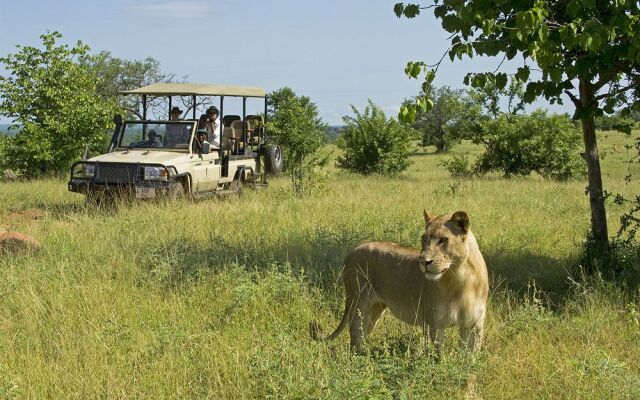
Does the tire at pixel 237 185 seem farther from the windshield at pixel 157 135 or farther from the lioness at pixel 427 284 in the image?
the lioness at pixel 427 284

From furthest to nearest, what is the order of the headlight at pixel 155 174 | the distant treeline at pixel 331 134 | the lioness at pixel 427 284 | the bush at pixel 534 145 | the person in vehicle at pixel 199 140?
the distant treeline at pixel 331 134
the bush at pixel 534 145
the person in vehicle at pixel 199 140
the headlight at pixel 155 174
the lioness at pixel 427 284

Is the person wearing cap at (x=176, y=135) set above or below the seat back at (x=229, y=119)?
below

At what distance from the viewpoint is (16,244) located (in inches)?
320

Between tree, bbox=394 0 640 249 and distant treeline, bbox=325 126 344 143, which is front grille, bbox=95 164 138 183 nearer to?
tree, bbox=394 0 640 249

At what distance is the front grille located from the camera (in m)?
12.3

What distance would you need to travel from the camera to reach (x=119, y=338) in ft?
16.9

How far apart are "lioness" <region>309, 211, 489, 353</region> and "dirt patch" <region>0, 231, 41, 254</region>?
4.29 m

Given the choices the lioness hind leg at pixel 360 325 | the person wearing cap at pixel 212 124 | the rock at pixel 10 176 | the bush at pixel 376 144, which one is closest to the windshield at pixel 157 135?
the person wearing cap at pixel 212 124

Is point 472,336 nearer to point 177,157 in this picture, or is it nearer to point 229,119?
point 177,157

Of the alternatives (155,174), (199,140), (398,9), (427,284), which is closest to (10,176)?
(199,140)

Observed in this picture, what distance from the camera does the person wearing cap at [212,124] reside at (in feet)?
46.4

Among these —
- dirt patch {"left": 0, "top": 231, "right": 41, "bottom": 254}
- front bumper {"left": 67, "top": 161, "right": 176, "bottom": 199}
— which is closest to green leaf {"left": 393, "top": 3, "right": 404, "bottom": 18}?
dirt patch {"left": 0, "top": 231, "right": 41, "bottom": 254}

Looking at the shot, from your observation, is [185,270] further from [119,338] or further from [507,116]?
[507,116]

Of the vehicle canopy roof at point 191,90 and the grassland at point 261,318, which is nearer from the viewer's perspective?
the grassland at point 261,318
